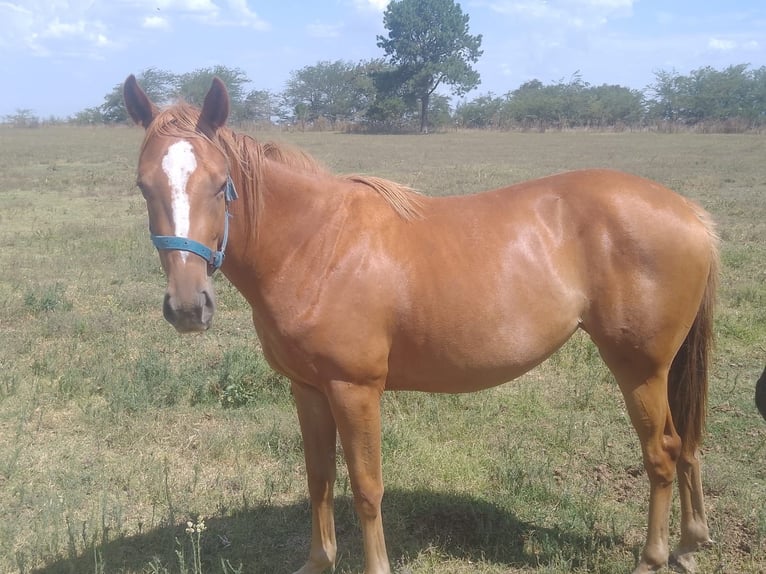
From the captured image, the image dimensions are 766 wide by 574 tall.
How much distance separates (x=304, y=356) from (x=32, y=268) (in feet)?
24.1

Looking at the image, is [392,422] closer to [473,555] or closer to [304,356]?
[473,555]

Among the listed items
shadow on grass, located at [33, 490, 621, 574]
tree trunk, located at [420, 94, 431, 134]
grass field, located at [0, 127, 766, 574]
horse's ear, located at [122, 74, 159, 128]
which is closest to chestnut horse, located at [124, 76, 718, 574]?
horse's ear, located at [122, 74, 159, 128]

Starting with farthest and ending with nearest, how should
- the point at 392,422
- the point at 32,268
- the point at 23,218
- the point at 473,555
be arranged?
the point at 23,218
the point at 32,268
the point at 392,422
the point at 473,555

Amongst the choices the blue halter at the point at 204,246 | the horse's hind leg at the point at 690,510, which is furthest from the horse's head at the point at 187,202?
the horse's hind leg at the point at 690,510

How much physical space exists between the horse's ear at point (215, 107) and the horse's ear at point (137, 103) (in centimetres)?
28

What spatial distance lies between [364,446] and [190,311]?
98cm

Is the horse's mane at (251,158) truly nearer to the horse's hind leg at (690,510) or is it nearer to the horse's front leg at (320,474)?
the horse's front leg at (320,474)

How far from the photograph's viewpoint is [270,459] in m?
3.91

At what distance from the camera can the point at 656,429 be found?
2838 mm

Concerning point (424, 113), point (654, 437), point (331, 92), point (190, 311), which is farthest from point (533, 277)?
point (331, 92)

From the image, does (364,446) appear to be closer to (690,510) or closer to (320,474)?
(320,474)

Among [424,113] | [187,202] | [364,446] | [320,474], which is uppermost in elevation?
[424,113]

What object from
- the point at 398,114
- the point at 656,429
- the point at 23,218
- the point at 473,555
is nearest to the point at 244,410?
the point at 473,555

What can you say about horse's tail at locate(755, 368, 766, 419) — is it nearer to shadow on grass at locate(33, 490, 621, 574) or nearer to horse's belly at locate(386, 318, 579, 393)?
horse's belly at locate(386, 318, 579, 393)
